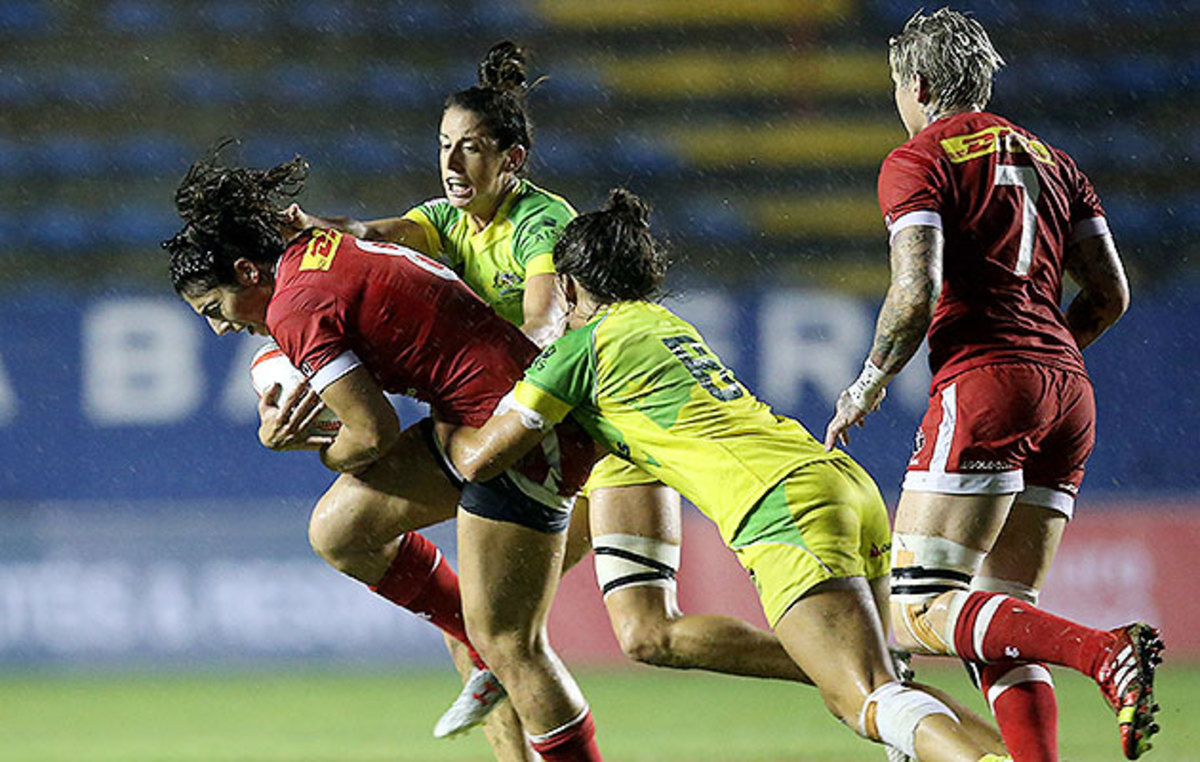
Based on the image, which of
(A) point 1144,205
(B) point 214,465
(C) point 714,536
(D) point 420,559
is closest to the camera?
(D) point 420,559

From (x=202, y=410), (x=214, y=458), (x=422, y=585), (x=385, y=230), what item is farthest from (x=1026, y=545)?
(x=202, y=410)

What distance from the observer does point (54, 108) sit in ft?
33.0

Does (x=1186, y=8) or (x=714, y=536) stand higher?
(x=1186, y=8)

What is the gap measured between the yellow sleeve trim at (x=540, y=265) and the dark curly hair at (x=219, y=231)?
762mm

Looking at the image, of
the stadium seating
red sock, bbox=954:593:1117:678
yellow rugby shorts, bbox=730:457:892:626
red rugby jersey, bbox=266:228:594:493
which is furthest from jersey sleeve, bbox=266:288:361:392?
the stadium seating

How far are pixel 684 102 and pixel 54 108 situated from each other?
3.78 metres

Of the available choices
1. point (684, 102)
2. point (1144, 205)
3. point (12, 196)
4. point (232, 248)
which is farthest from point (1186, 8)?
point (232, 248)

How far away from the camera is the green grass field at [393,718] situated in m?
5.67

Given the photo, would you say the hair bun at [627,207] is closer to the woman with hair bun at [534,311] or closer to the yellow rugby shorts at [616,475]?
the woman with hair bun at [534,311]

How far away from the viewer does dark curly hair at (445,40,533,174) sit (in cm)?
474

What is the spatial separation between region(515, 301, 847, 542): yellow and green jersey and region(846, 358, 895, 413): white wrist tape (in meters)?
0.18

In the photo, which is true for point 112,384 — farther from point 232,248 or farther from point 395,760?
point 232,248

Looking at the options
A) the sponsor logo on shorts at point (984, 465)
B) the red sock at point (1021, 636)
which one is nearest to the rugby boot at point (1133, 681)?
the red sock at point (1021, 636)

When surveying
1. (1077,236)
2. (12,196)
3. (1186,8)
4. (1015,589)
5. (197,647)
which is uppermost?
(1186,8)
